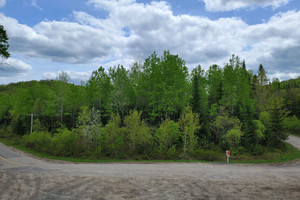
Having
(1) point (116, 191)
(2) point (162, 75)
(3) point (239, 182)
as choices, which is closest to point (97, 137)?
(2) point (162, 75)

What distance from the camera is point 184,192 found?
8281mm

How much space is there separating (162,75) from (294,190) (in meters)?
23.4

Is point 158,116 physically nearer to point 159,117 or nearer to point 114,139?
point 159,117

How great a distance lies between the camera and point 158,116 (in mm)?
31000

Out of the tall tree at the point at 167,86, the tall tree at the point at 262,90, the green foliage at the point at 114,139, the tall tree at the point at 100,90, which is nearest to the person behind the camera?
the green foliage at the point at 114,139

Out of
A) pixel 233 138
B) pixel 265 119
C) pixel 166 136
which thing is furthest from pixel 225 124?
pixel 265 119

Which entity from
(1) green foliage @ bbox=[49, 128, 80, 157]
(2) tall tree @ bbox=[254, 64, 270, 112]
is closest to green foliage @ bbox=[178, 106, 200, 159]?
(1) green foliage @ bbox=[49, 128, 80, 157]

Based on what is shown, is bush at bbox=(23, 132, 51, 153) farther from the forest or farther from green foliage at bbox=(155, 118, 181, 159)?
green foliage at bbox=(155, 118, 181, 159)

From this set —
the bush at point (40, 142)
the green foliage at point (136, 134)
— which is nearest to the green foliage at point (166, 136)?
the green foliage at point (136, 134)

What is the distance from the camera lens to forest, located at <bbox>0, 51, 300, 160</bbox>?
23.4 meters

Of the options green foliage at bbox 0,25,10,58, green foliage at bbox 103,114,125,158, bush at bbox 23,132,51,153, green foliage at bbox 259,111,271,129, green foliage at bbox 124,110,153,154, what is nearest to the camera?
green foliage at bbox 0,25,10,58

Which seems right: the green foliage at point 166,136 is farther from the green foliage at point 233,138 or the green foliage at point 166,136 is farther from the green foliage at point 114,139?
the green foliage at point 233,138

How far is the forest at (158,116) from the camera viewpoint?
23.4 metres

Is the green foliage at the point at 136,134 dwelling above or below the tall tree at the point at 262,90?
below
